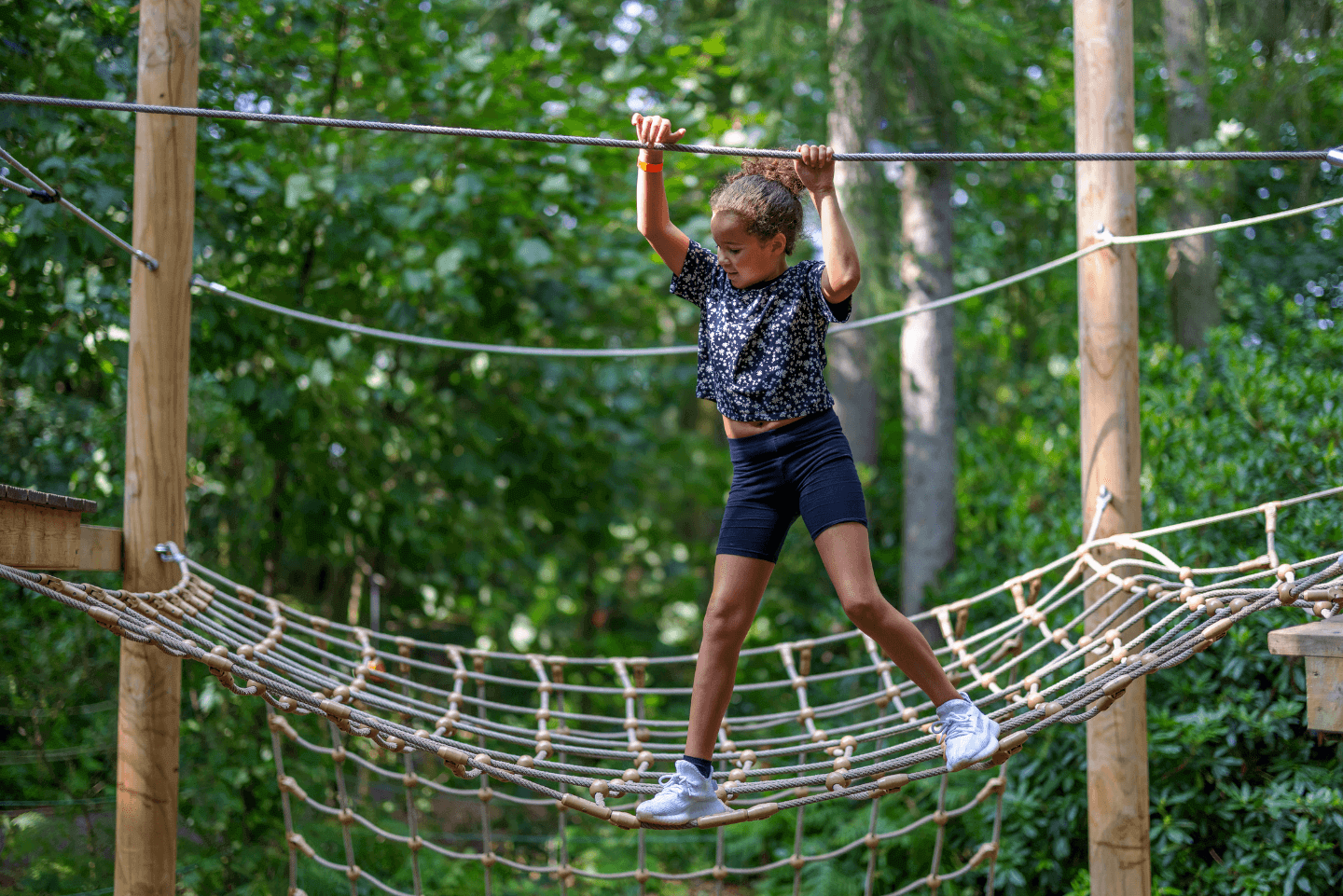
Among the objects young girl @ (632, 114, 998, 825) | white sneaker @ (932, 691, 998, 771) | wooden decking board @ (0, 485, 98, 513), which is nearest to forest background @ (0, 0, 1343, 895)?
wooden decking board @ (0, 485, 98, 513)

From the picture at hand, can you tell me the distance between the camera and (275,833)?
324 cm

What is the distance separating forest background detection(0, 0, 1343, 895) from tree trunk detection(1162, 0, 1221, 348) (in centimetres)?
3

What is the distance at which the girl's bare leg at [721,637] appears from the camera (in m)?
1.65

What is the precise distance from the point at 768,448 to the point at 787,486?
0.07 meters

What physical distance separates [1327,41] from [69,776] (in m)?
5.31

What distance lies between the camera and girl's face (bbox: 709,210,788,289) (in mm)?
1644

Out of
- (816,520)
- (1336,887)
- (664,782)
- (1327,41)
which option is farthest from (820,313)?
(1327,41)

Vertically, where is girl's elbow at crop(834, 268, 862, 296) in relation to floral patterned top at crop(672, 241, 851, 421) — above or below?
above

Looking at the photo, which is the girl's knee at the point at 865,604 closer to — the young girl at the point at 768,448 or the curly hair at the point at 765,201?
the young girl at the point at 768,448

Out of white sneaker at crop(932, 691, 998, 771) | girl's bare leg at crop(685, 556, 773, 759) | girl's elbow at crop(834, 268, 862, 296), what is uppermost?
girl's elbow at crop(834, 268, 862, 296)

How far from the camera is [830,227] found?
1.55 m

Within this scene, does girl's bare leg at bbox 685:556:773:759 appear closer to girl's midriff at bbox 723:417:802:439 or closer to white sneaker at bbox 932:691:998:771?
girl's midriff at bbox 723:417:802:439

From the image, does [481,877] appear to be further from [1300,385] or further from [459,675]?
[1300,385]

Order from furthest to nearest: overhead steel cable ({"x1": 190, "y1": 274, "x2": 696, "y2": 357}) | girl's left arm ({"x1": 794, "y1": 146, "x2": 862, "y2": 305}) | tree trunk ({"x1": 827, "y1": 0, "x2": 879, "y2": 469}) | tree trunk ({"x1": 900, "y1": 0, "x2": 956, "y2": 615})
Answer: tree trunk ({"x1": 900, "y1": 0, "x2": 956, "y2": 615}) → tree trunk ({"x1": 827, "y1": 0, "x2": 879, "y2": 469}) → overhead steel cable ({"x1": 190, "y1": 274, "x2": 696, "y2": 357}) → girl's left arm ({"x1": 794, "y1": 146, "x2": 862, "y2": 305})
